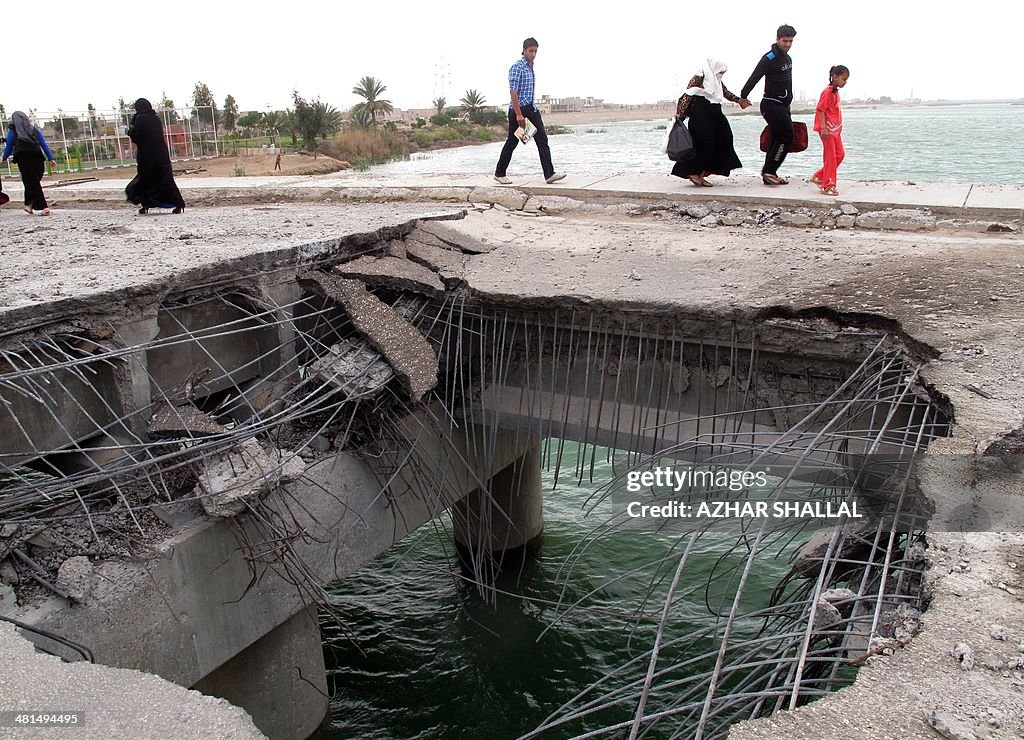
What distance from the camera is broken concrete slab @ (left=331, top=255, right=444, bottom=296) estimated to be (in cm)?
520

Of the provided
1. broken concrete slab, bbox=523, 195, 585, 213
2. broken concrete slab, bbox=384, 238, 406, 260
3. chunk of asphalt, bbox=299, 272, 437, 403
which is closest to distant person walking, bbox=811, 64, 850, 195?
broken concrete slab, bbox=523, 195, 585, 213

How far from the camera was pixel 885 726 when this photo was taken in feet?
6.18

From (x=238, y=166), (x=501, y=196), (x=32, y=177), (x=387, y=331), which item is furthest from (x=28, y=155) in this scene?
(x=238, y=166)

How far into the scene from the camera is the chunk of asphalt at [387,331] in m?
4.65

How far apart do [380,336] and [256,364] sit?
0.92 meters

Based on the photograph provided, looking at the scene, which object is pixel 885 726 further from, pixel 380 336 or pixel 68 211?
pixel 68 211

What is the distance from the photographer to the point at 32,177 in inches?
323

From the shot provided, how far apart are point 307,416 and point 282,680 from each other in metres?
1.63

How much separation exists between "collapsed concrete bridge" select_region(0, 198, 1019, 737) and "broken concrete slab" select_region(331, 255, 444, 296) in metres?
0.01

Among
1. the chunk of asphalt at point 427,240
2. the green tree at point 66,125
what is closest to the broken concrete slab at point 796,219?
the chunk of asphalt at point 427,240

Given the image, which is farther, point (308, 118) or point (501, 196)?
point (308, 118)

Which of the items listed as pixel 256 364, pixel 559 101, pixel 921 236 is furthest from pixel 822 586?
pixel 559 101

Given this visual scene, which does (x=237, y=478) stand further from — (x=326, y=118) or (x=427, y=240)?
(x=326, y=118)

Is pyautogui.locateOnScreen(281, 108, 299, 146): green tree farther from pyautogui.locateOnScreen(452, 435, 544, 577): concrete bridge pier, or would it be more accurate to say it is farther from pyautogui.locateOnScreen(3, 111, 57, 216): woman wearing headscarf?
pyautogui.locateOnScreen(452, 435, 544, 577): concrete bridge pier
